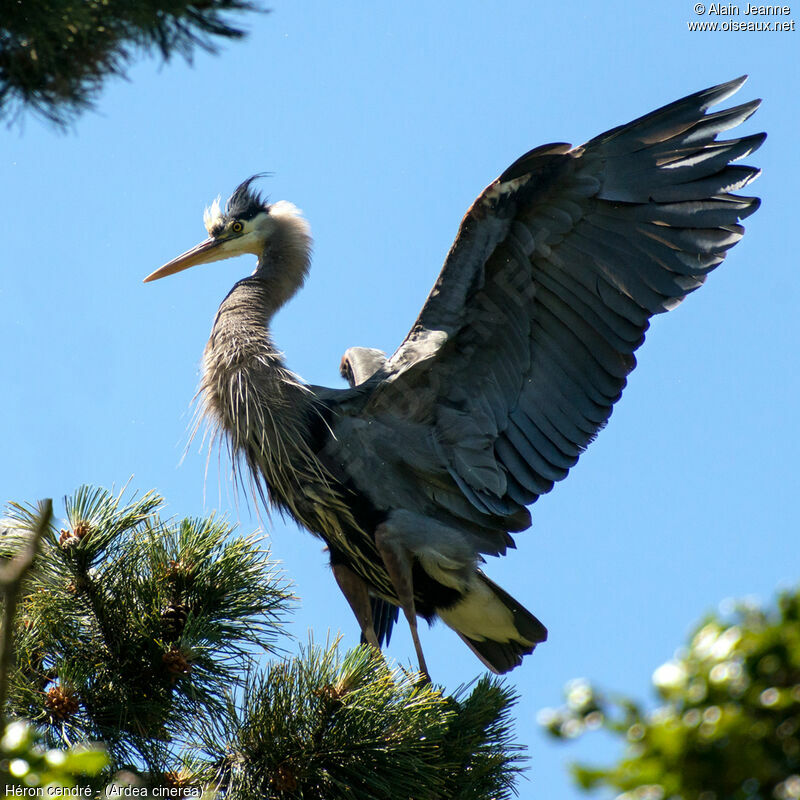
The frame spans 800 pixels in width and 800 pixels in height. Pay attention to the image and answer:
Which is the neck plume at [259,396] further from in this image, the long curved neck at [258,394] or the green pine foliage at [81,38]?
the green pine foliage at [81,38]

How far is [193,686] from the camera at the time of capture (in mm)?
3016

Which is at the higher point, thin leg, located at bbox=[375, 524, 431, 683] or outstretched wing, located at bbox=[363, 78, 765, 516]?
outstretched wing, located at bbox=[363, 78, 765, 516]

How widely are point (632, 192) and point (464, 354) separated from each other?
2.96ft

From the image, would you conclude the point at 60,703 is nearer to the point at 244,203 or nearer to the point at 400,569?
the point at 400,569

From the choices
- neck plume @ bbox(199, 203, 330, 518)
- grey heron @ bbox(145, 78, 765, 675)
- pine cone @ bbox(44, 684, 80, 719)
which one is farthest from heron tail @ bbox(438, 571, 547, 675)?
pine cone @ bbox(44, 684, 80, 719)

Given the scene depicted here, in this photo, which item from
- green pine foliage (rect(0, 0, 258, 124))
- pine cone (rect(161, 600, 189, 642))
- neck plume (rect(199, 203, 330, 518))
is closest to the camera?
green pine foliage (rect(0, 0, 258, 124))

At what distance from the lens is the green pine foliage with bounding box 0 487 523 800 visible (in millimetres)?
Answer: 2898

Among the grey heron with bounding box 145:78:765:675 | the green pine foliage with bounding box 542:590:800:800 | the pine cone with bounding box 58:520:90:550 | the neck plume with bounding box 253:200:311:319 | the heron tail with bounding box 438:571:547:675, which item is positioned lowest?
the green pine foliage with bounding box 542:590:800:800

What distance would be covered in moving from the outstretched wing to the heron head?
4.48 feet

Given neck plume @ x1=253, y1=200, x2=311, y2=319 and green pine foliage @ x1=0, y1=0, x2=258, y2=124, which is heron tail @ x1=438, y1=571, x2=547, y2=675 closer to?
neck plume @ x1=253, y1=200, x2=311, y2=319

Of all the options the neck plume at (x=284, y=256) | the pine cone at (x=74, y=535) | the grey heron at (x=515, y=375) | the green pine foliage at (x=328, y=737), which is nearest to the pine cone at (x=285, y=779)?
the green pine foliage at (x=328, y=737)

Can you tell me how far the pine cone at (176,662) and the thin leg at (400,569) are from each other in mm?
1363

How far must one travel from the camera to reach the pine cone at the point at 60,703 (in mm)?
2857

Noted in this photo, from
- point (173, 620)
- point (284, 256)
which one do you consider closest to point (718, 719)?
point (173, 620)
